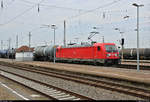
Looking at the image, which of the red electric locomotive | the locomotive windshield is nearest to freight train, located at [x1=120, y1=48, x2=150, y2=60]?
the red electric locomotive

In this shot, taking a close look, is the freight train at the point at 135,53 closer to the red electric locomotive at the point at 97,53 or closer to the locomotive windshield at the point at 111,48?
the red electric locomotive at the point at 97,53

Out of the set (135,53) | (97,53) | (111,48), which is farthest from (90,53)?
(135,53)

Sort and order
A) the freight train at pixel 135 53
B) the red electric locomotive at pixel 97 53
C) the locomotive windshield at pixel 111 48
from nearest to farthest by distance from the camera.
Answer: the red electric locomotive at pixel 97 53 < the locomotive windshield at pixel 111 48 < the freight train at pixel 135 53

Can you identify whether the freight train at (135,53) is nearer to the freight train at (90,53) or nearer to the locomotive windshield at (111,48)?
the freight train at (90,53)

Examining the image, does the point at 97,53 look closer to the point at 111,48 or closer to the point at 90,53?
the point at 90,53

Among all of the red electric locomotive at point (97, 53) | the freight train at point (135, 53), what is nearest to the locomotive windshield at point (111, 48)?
the red electric locomotive at point (97, 53)

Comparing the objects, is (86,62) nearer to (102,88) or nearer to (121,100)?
(102,88)

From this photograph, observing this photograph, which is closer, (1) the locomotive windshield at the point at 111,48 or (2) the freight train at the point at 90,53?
(2) the freight train at the point at 90,53

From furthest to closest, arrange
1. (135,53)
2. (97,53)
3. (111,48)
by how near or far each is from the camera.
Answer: (135,53), (111,48), (97,53)

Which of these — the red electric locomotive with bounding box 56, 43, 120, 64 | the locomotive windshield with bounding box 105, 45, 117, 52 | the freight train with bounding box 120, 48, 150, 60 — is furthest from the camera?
the freight train with bounding box 120, 48, 150, 60

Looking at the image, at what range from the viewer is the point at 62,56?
39.0m

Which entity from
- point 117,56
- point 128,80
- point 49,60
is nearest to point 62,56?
point 49,60

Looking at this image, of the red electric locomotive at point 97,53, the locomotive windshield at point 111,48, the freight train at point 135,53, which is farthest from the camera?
the freight train at point 135,53

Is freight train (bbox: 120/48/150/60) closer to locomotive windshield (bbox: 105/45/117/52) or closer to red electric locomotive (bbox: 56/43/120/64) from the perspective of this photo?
red electric locomotive (bbox: 56/43/120/64)
